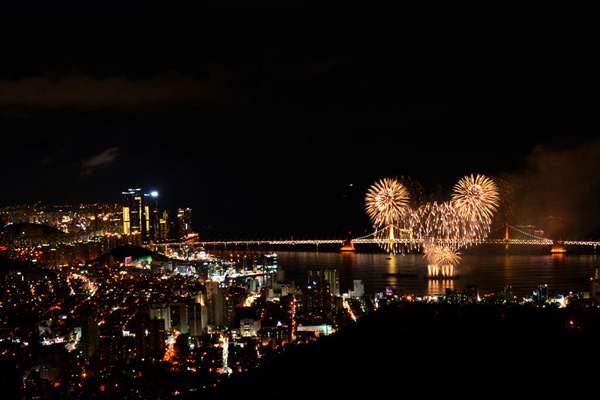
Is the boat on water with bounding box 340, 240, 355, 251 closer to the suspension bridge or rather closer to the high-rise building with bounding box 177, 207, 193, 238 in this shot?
the suspension bridge

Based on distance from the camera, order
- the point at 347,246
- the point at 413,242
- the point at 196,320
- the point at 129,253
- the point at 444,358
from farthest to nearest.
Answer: the point at 347,246 → the point at 413,242 → the point at 129,253 → the point at 196,320 → the point at 444,358

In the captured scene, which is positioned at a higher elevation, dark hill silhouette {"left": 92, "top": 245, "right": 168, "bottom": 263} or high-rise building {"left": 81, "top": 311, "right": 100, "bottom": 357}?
dark hill silhouette {"left": 92, "top": 245, "right": 168, "bottom": 263}

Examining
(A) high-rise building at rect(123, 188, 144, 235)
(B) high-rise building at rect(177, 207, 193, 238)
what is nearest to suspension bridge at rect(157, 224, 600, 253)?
(A) high-rise building at rect(123, 188, 144, 235)

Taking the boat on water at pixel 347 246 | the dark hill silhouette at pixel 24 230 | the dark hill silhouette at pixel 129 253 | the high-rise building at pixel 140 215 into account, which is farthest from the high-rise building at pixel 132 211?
the boat on water at pixel 347 246

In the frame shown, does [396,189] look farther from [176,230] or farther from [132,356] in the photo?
[176,230]

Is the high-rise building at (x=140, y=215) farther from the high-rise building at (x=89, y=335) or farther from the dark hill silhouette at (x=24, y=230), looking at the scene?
the high-rise building at (x=89, y=335)

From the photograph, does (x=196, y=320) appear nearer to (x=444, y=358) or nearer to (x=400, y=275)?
(x=444, y=358)

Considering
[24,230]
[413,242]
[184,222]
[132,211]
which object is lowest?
[413,242]

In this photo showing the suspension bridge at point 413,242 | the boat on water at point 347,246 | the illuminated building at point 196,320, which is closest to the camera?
the illuminated building at point 196,320

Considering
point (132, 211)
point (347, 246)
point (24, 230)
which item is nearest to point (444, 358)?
point (24, 230)

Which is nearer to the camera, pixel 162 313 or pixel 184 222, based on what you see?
pixel 162 313

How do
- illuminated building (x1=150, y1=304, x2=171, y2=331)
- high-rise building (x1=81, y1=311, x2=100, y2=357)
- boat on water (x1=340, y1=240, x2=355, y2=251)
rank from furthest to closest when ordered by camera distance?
boat on water (x1=340, y1=240, x2=355, y2=251)
illuminated building (x1=150, y1=304, x2=171, y2=331)
high-rise building (x1=81, y1=311, x2=100, y2=357)
